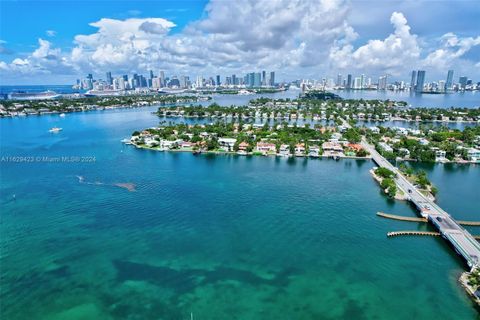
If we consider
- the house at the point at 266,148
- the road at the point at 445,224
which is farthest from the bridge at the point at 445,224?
the house at the point at 266,148

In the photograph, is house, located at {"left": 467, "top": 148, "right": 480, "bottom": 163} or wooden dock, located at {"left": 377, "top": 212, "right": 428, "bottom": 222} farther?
house, located at {"left": 467, "top": 148, "right": 480, "bottom": 163}

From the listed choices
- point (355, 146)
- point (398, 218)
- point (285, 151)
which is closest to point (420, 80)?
point (355, 146)

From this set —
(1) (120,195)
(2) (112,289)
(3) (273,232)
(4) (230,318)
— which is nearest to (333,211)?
(3) (273,232)

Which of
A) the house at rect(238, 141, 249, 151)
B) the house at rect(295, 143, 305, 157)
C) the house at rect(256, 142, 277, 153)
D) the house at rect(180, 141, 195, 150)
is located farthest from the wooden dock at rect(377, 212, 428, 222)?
the house at rect(180, 141, 195, 150)

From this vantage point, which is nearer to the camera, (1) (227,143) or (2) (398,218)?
(2) (398,218)

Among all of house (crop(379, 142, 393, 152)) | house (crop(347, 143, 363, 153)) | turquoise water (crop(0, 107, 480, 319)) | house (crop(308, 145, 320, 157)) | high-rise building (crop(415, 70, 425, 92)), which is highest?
high-rise building (crop(415, 70, 425, 92))

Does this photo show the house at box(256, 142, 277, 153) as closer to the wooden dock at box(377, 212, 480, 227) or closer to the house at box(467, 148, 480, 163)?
the wooden dock at box(377, 212, 480, 227)

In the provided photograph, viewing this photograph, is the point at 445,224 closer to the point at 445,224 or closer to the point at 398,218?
the point at 445,224
